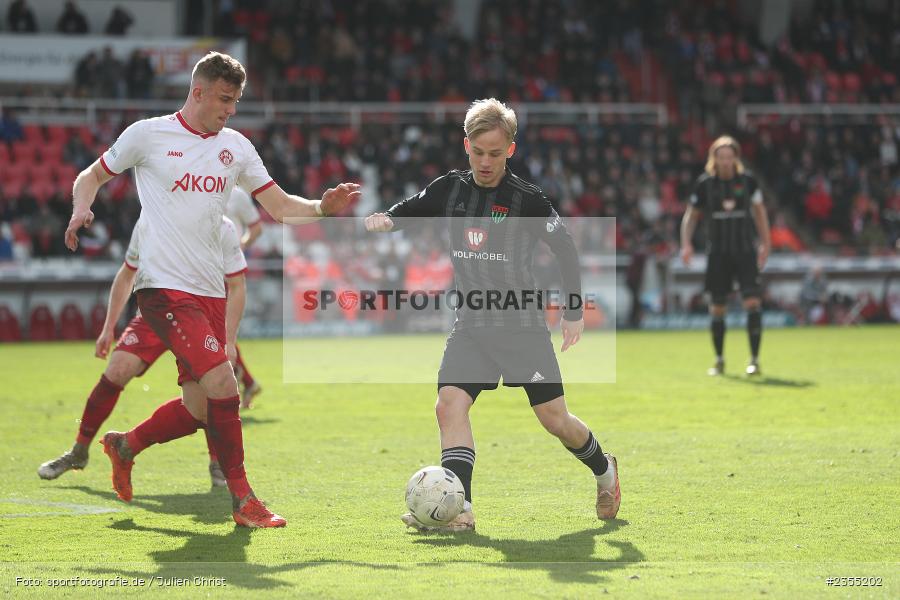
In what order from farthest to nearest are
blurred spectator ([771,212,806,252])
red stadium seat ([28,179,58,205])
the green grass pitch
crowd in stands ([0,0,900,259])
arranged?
blurred spectator ([771,212,806,252]), crowd in stands ([0,0,900,259]), red stadium seat ([28,179,58,205]), the green grass pitch

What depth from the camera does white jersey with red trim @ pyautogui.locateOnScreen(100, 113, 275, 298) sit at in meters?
6.18

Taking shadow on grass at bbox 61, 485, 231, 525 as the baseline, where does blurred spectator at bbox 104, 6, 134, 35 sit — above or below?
above

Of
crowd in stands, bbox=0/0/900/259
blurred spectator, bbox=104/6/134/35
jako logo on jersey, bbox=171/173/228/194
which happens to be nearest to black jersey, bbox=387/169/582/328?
jako logo on jersey, bbox=171/173/228/194

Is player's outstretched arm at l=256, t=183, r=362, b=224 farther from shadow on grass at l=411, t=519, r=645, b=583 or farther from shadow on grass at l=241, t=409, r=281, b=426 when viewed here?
shadow on grass at l=241, t=409, r=281, b=426

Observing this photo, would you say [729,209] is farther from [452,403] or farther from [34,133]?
[34,133]

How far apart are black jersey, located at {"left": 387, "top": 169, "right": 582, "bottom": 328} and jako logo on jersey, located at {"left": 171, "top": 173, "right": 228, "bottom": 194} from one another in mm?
887

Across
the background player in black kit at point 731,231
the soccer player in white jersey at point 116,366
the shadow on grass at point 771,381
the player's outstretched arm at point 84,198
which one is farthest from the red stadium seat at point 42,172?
the player's outstretched arm at point 84,198

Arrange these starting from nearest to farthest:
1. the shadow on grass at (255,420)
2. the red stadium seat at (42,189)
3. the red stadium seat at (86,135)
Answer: the shadow on grass at (255,420) → the red stadium seat at (42,189) → the red stadium seat at (86,135)

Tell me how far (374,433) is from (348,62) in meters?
19.6

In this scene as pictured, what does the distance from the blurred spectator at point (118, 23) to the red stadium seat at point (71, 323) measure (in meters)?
7.89

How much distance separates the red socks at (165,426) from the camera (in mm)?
6844

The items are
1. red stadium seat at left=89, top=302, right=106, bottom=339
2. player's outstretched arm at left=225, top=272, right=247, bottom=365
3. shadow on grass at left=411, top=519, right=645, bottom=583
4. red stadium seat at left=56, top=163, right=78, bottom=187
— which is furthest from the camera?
red stadium seat at left=56, top=163, right=78, bottom=187

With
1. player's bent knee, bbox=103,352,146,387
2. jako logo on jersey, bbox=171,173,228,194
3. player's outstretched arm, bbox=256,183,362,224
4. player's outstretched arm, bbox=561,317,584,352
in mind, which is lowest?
player's bent knee, bbox=103,352,146,387

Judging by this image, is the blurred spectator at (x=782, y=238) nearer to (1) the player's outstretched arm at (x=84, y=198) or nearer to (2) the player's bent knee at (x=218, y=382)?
(2) the player's bent knee at (x=218, y=382)
